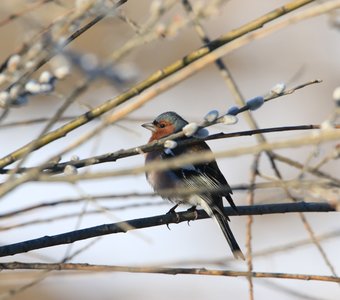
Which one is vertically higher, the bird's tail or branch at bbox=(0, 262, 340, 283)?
the bird's tail

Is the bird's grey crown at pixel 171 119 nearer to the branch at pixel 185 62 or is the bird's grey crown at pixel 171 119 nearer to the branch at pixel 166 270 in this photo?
the branch at pixel 166 270

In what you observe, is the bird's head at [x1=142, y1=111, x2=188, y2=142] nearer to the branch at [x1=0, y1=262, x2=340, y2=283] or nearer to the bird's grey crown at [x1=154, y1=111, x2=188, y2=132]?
the bird's grey crown at [x1=154, y1=111, x2=188, y2=132]

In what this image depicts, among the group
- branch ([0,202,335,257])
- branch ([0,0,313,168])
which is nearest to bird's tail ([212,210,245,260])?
branch ([0,202,335,257])

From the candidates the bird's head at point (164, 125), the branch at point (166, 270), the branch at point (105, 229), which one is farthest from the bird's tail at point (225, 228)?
the branch at point (166, 270)

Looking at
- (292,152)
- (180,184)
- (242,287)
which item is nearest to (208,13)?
(180,184)

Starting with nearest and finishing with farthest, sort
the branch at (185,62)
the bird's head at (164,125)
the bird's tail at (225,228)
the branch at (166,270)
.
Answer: the branch at (185,62) < the branch at (166,270) < the bird's tail at (225,228) < the bird's head at (164,125)

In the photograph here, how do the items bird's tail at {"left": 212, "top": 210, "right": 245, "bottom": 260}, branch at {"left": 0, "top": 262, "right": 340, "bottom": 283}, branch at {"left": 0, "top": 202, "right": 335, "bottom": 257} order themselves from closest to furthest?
branch at {"left": 0, "top": 262, "right": 340, "bottom": 283}, branch at {"left": 0, "top": 202, "right": 335, "bottom": 257}, bird's tail at {"left": 212, "top": 210, "right": 245, "bottom": 260}

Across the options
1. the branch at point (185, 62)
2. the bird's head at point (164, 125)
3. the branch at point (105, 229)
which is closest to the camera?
the branch at point (185, 62)

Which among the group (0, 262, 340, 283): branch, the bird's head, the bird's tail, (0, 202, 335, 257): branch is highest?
the bird's head

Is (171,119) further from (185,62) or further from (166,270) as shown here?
(185,62)

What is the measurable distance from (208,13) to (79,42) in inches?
324

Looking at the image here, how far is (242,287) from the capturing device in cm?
795

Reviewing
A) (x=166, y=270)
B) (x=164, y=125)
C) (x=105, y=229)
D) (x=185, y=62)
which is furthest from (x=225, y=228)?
(x=185, y=62)

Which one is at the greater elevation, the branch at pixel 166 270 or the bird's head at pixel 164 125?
the bird's head at pixel 164 125
